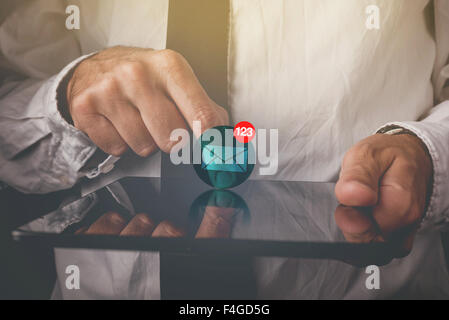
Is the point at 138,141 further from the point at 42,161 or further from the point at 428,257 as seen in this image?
the point at 428,257

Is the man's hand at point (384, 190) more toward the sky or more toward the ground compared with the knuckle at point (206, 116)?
more toward the ground

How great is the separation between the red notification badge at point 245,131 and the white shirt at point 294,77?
0.01 meters

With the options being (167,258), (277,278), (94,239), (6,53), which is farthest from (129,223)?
(6,53)

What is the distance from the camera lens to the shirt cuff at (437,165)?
0.49 meters

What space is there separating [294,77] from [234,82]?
0.36ft

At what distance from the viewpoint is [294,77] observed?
0.59 meters

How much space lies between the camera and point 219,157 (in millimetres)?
517

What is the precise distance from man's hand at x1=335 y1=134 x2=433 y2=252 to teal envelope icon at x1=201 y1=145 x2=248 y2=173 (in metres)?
0.15

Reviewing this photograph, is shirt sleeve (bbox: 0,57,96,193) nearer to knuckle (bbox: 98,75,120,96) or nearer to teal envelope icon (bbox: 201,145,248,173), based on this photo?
knuckle (bbox: 98,75,120,96)

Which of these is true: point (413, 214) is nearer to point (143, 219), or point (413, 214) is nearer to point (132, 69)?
point (143, 219)

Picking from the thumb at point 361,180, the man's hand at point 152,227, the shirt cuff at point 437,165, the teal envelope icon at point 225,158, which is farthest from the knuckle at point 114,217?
the shirt cuff at point 437,165

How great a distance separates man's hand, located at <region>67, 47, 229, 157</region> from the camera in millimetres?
540

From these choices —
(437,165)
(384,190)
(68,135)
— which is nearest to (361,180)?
(384,190)

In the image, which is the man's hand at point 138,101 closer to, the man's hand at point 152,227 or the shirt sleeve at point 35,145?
the shirt sleeve at point 35,145
